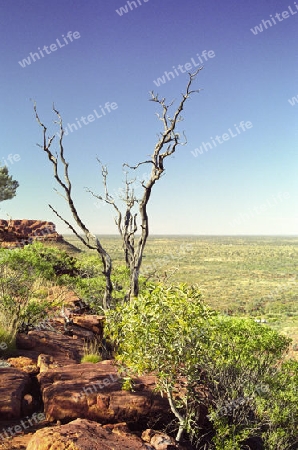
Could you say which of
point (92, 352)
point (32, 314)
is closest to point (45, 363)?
point (92, 352)

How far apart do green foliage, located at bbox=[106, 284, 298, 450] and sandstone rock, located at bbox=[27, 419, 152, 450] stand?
94 centimetres

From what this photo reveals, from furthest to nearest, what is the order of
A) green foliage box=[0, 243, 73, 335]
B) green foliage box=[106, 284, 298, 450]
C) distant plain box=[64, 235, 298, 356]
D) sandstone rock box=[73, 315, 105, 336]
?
distant plain box=[64, 235, 298, 356] < sandstone rock box=[73, 315, 105, 336] < green foliage box=[0, 243, 73, 335] < green foliage box=[106, 284, 298, 450]

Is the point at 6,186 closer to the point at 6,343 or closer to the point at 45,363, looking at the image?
the point at 6,343

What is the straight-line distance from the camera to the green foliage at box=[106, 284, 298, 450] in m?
5.40

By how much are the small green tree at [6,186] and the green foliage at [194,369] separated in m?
29.0

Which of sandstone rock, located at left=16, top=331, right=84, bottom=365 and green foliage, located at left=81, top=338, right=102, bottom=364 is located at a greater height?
sandstone rock, located at left=16, top=331, right=84, bottom=365

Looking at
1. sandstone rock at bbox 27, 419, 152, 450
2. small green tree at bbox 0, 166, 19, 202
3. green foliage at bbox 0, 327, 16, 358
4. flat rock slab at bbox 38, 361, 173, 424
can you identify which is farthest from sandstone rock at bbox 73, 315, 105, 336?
small green tree at bbox 0, 166, 19, 202

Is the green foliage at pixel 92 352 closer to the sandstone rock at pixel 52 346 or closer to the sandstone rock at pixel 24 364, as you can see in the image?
the sandstone rock at pixel 52 346

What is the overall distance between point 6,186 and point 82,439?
32.1 metres

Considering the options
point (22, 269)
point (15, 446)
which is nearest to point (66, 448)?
point (15, 446)

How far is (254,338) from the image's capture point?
8.53 m

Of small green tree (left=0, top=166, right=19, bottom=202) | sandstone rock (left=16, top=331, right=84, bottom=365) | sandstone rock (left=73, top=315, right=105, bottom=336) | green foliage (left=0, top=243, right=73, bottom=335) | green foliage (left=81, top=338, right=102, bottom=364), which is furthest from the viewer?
small green tree (left=0, top=166, right=19, bottom=202)

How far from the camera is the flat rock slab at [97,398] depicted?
221 inches

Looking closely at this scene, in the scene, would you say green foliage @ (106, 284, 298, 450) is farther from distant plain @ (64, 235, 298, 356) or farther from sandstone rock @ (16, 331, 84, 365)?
distant plain @ (64, 235, 298, 356)
